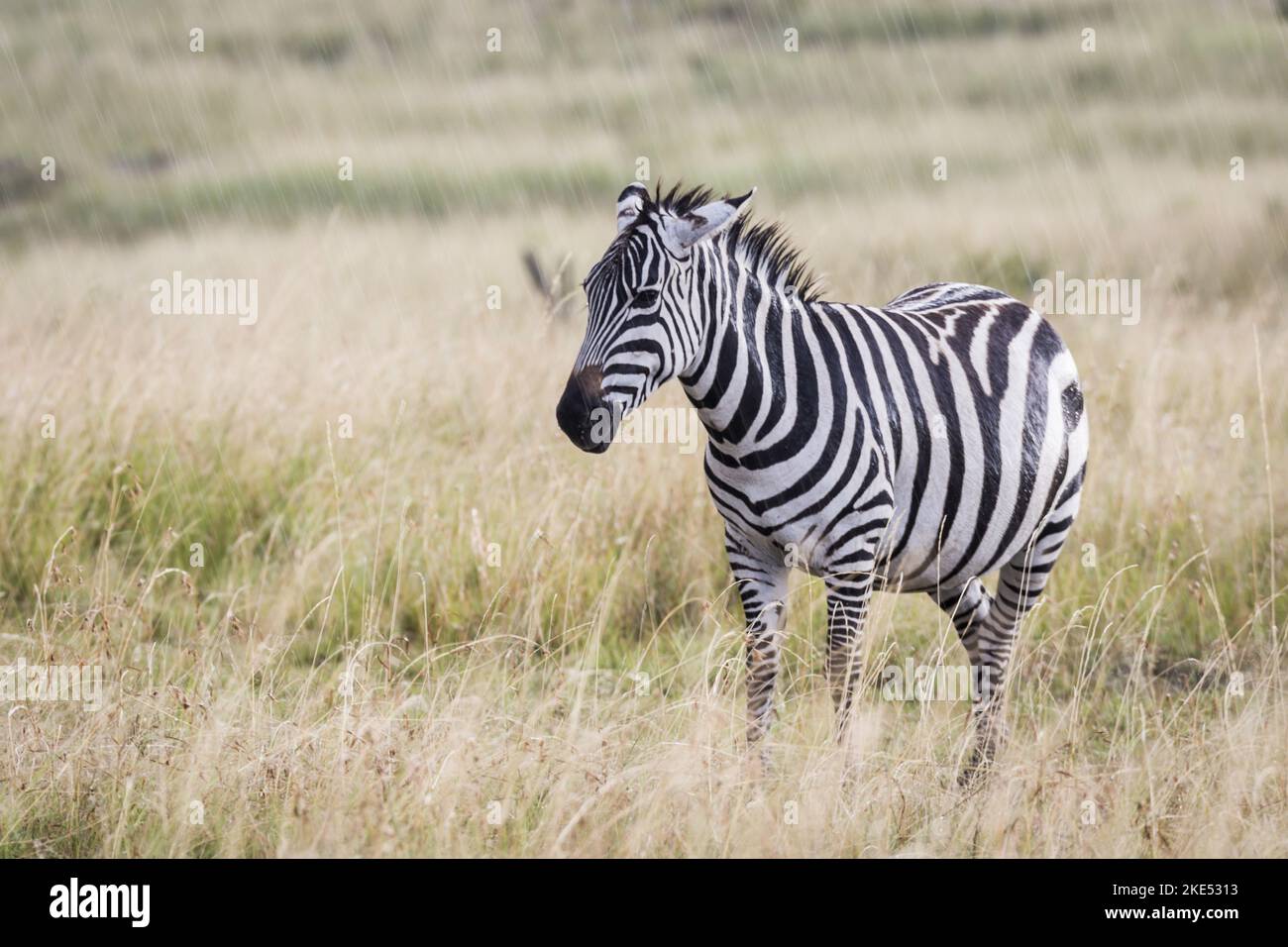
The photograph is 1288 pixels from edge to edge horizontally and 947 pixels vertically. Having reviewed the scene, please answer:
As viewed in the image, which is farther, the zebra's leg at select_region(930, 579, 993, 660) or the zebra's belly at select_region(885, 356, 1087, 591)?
the zebra's leg at select_region(930, 579, 993, 660)

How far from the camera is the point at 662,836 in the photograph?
4586 mm

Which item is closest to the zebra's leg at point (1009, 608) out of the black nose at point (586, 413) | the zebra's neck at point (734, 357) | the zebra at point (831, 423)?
the zebra at point (831, 423)

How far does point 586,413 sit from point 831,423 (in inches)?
40.5

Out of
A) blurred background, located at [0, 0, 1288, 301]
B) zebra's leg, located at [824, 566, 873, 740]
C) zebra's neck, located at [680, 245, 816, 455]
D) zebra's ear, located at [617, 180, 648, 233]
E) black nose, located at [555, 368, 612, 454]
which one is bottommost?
zebra's leg, located at [824, 566, 873, 740]

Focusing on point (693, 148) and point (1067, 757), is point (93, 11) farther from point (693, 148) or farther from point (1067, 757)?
point (1067, 757)

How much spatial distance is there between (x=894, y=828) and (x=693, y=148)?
21367 mm

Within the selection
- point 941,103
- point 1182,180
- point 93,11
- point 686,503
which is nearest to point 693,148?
point 941,103

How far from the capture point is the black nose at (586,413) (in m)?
4.32

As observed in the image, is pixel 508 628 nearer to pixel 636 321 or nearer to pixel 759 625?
pixel 759 625

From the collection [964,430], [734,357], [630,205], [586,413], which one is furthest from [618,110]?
[586,413]

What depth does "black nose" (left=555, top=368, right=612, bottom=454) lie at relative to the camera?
4.32 metres

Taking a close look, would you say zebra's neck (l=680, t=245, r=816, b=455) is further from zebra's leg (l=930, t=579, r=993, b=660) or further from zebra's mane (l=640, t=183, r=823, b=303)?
zebra's leg (l=930, t=579, r=993, b=660)

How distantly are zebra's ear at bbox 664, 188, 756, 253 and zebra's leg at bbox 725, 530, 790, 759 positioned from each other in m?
1.19

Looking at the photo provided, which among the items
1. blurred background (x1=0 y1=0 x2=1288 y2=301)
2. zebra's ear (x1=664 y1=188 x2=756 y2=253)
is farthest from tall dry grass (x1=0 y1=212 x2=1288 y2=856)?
blurred background (x1=0 y1=0 x2=1288 y2=301)
